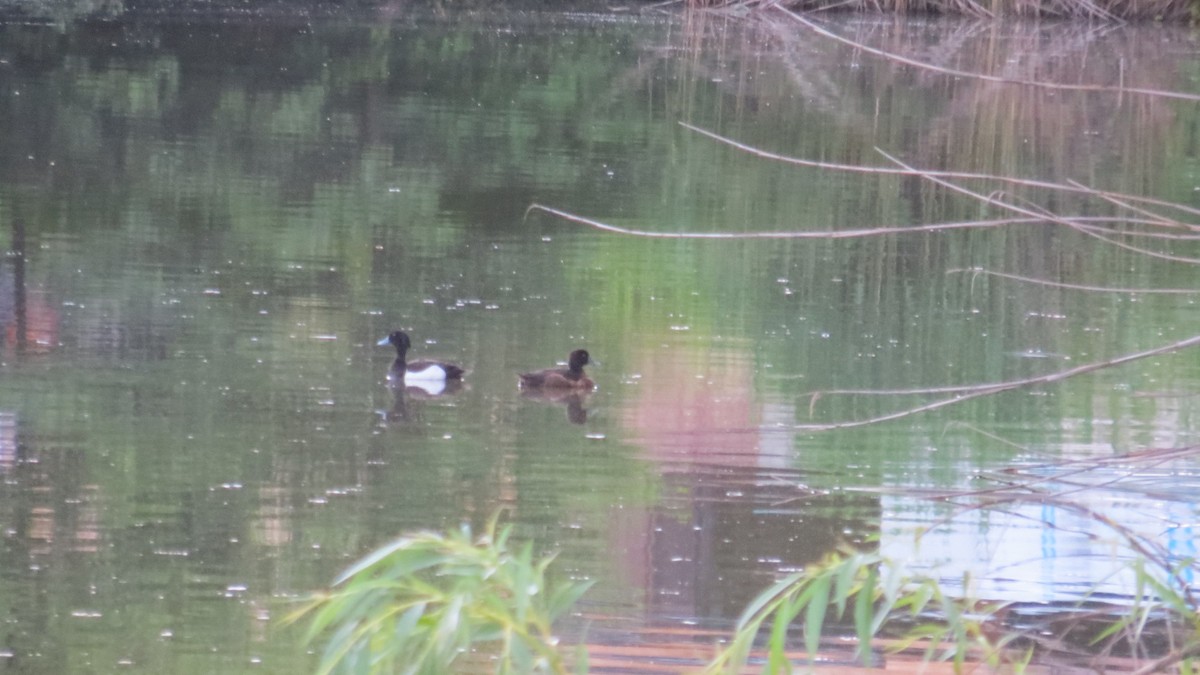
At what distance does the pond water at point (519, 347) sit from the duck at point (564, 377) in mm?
94

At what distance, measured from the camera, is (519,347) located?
9.30 metres

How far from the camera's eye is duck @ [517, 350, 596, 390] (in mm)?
8195

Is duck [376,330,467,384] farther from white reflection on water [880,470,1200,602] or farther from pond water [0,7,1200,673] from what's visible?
white reflection on water [880,470,1200,602]

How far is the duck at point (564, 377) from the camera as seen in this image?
820cm

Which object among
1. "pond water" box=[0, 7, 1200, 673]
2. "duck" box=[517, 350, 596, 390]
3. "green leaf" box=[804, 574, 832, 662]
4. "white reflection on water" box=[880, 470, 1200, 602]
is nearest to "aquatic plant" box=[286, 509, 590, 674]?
"green leaf" box=[804, 574, 832, 662]

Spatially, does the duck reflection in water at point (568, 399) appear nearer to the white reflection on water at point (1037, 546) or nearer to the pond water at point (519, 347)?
the pond water at point (519, 347)

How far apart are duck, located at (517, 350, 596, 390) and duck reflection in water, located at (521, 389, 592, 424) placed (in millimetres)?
23

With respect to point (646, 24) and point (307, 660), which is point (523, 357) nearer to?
point (307, 660)

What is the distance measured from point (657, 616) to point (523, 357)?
11.6ft

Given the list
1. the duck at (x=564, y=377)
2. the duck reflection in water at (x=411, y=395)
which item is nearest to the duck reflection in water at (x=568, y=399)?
the duck at (x=564, y=377)

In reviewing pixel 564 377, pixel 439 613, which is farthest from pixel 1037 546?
pixel 439 613

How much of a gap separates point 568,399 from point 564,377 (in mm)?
137

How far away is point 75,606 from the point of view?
5.53 metres

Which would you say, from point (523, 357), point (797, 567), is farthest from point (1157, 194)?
point (797, 567)
